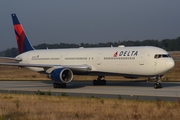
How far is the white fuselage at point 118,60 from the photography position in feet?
93.8

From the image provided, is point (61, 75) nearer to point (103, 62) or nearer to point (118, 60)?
point (103, 62)

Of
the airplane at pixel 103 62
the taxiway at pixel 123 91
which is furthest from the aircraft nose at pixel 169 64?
the taxiway at pixel 123 91

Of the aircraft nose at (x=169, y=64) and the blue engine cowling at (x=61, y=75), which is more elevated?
the aircraft nose at (x=169, y=64)

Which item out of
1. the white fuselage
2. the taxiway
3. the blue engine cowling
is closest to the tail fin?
the white fuselage

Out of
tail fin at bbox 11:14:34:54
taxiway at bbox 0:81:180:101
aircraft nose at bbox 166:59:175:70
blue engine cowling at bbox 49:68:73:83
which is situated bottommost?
taxiway at bbox 0:81:180:101

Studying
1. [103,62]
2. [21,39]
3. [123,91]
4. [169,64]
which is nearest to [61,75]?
[103,62]

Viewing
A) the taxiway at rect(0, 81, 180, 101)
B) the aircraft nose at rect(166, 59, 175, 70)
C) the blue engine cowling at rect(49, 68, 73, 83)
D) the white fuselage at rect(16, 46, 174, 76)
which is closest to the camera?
the taxiway at rect(0, 81, 180, 101)

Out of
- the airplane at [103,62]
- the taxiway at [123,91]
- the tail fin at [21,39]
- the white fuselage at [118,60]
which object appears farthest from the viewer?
the tail fin at [21,39]

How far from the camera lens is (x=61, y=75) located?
103ft

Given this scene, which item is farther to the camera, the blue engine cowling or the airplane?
the blue engine cowling

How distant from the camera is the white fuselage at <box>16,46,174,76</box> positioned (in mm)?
28594

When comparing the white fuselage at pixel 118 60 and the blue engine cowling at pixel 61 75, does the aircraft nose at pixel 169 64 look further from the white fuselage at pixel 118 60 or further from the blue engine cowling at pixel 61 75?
the blue engine cowling at pixel 61 75

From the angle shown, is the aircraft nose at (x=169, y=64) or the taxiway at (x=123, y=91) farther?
the aircraft nose at (x=169, y=64)

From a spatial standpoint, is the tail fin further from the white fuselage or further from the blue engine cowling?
the blue engine cowling
